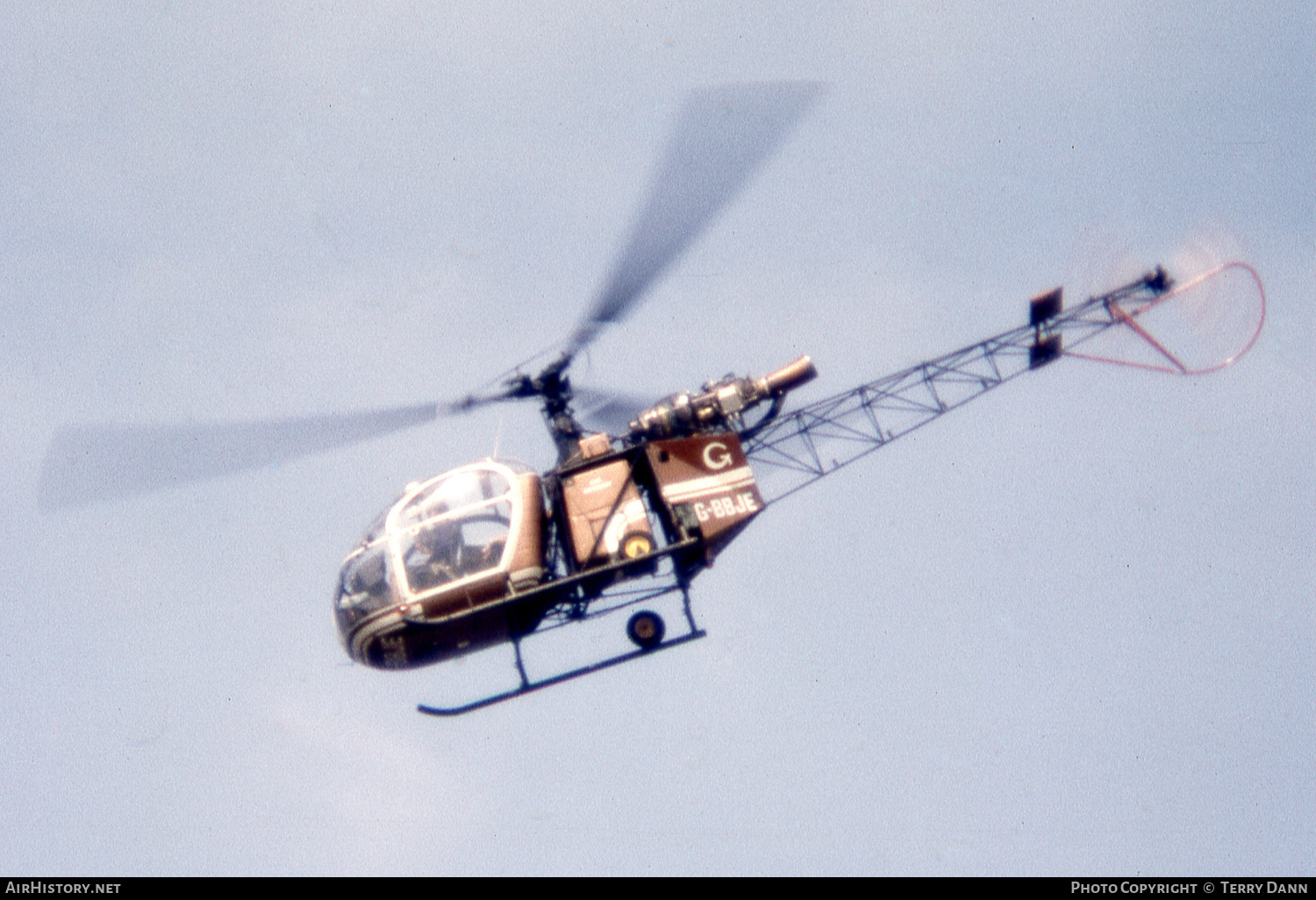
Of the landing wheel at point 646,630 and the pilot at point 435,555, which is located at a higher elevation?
the pilot at point 435,555

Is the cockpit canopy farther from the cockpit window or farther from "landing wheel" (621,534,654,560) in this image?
"landing wheel" (621,534,654,560)

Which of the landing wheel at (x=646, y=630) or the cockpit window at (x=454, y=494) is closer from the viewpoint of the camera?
the landing wheel at (x=646, y=630)

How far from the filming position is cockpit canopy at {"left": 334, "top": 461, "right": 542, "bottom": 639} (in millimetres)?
11430

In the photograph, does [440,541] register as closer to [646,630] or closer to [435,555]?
[435,555]

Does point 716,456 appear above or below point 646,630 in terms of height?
above

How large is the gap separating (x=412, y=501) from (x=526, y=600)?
217cm

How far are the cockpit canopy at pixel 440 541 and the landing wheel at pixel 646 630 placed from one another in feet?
4.73

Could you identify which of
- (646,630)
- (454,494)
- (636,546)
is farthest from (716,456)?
(454,494)

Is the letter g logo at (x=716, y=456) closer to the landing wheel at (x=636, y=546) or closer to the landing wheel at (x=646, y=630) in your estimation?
the landing wheel at (x=636, y=546)

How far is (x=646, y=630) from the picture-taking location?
1127 cm

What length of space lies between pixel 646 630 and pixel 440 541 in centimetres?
277

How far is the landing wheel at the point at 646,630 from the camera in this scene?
11.2 meters

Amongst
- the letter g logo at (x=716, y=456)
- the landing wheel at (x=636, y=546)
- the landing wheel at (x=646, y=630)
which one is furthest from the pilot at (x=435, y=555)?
the letter g logo at (x=716, y=456)
